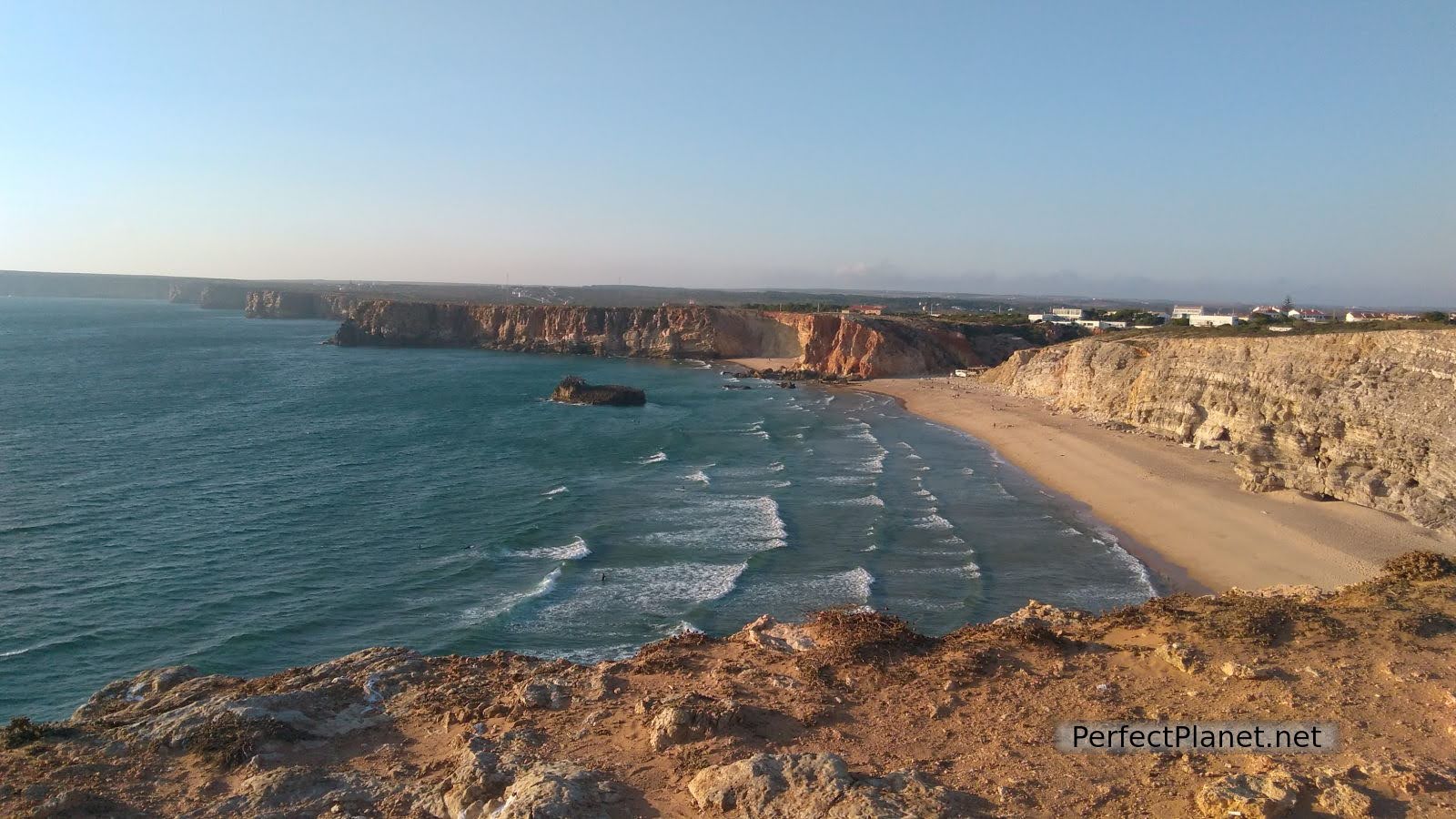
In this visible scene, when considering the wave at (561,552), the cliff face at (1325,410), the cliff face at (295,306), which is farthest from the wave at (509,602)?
the cliff face at (295,306)

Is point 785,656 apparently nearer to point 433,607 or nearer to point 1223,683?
point 1223,683

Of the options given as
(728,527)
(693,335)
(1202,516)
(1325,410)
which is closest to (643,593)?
(728,527)

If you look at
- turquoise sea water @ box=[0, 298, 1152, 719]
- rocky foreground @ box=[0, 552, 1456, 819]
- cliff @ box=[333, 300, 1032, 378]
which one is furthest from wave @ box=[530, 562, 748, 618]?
cliff @ box=[333, 300, 1032, 378]

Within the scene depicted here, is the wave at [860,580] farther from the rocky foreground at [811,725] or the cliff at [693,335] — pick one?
the cliff at [693,335]

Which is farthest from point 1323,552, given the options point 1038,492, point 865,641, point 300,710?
point 300,710

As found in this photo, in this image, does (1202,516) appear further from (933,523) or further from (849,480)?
(849,480)

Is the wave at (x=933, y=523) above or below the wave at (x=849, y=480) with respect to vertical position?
below
